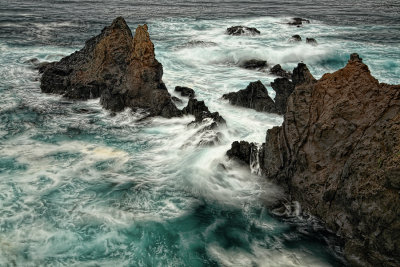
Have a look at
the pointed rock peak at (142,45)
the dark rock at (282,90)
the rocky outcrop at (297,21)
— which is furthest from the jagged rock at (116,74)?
the rocky outcrop at (297,21)

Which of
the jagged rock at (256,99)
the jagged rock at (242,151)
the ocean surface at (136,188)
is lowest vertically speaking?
the ocean surface at (136,188)

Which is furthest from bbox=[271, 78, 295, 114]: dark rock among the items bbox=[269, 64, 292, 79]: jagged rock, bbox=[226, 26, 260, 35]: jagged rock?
bbox=[226, 26, 260, 35]: jagged rock

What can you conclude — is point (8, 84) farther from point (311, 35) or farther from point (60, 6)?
point (60, 6)

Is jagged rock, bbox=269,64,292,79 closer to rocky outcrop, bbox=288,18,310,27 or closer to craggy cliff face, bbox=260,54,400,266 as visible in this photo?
craggy cliff face, bbox=260,54,400,266

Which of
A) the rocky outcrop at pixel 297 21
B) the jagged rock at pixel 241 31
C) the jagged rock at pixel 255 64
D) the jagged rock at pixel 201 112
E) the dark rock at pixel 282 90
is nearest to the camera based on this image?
the jagged rock at pixel 201 112

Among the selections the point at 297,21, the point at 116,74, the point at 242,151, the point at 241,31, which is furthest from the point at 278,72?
the point at 297,21

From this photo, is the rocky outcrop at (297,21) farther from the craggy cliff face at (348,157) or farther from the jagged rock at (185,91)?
the craggy cliff face at (348,157)
